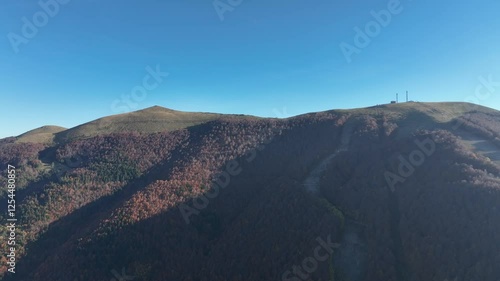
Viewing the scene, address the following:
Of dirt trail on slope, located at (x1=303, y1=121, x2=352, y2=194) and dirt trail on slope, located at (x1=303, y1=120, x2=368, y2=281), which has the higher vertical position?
dirt trail on slope, located at (x1=303, y1=121, x2=352, y2=194)

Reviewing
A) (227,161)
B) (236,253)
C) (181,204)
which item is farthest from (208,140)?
(236,253)

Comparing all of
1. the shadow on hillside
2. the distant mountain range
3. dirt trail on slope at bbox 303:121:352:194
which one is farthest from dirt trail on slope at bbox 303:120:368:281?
dirt trail on slope at bbox 303:121:352:194

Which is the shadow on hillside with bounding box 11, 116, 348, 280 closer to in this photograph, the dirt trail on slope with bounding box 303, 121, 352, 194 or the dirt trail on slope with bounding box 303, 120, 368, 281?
the dirt trail on slope with bounding box 303, 121, 352, 194

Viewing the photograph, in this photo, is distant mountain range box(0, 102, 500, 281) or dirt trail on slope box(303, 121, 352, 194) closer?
distant mountain range box(0, 102, 500, 281)

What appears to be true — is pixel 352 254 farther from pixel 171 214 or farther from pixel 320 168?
pixel 171 214

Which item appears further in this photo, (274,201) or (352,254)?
(274,201)

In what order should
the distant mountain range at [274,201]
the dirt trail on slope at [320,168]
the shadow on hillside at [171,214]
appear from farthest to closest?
the dirt trail on slope at [320,168] → the shadow on hillside at [171,214] → the distant mountain range at [274,201]

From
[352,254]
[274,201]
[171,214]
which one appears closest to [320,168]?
[274,201]

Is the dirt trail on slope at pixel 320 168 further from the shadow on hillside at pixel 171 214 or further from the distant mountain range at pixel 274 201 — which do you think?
the shadow on hillside at pixel 171 214

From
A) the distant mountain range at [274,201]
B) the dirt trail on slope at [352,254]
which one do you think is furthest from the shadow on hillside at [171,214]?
the dirt trail on slope at [352,254]
